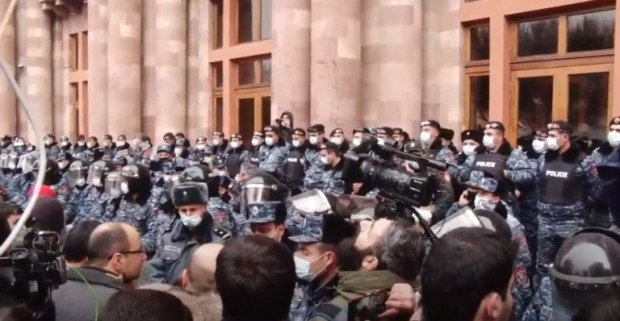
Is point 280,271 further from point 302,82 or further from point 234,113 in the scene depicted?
point 234,113

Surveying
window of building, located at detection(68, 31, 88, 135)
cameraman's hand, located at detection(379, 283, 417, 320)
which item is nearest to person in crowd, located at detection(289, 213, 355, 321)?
cameraman's hand, located at detection(379, 283, 417, 320)

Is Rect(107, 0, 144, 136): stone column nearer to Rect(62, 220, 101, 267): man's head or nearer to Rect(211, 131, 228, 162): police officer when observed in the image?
Rect(211, 131, 228, 162): police officer

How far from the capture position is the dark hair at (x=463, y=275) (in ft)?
6.64

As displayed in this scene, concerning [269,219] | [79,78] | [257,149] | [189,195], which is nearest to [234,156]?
[257,149]

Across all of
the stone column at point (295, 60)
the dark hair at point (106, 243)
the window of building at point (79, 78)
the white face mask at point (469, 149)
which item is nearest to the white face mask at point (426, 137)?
the white face mask at point (469, 149)

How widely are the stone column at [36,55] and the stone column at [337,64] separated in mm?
14437

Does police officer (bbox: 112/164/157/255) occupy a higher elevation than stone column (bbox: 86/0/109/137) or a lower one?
lower

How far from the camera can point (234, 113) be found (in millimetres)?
16109

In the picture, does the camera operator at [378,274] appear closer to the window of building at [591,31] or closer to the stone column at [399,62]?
the window of building at [591,31]

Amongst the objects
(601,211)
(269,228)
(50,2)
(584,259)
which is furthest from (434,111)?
(50,2)

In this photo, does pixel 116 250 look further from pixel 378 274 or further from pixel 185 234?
pixel 185 234

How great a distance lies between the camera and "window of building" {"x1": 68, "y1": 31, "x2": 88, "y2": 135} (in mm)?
22656

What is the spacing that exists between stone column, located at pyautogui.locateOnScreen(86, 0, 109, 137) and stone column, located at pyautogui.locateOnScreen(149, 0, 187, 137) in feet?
7.80

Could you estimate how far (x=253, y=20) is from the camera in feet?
51.2
